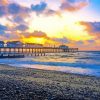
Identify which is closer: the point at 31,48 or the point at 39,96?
the point at 39,96

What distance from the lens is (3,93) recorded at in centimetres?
998

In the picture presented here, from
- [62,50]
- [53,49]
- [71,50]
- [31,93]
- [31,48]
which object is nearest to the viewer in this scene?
[31,93]

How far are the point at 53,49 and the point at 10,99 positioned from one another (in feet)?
491

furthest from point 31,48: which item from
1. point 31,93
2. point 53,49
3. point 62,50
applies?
point 31,93

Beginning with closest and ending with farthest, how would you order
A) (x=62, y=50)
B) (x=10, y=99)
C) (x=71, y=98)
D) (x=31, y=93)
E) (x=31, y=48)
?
(x=10, y=99), (x=71, y=98), (x=31, y=93), (x=31, y=48), (x=62, y=50)

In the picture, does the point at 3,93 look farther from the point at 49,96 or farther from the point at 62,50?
the point at 62,50

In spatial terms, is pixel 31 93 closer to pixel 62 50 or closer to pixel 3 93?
pixel 3 93

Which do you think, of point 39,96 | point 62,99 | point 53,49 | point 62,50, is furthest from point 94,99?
point 62,50

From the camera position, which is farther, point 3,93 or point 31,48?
point 31,48

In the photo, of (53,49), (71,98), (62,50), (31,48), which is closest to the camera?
(71,98)

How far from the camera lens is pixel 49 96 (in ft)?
31.9

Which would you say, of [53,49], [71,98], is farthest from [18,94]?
[53,49]

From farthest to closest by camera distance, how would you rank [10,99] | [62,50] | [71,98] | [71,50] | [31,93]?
[71,50]
[62,50]
[31,93]
[71,98]
[10,99]

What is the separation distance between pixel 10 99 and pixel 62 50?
165759 millimetres
